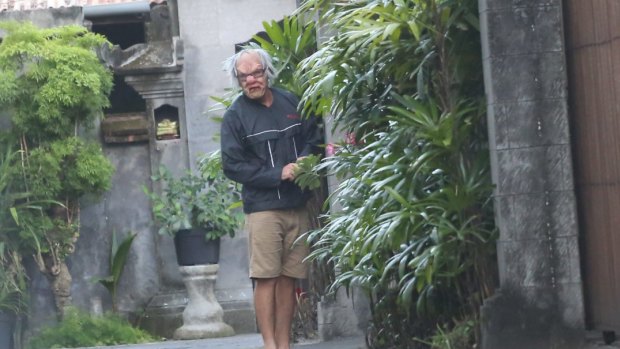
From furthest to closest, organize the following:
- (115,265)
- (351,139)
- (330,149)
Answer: (115,265)
(330,149)
(351,139)

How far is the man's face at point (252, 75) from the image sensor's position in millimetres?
8508

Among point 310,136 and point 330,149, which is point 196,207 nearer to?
point 330,149

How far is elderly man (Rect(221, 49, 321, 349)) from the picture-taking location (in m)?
8.41

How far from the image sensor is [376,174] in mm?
7461

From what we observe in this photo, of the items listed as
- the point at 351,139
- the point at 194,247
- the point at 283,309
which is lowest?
the point at 283,309

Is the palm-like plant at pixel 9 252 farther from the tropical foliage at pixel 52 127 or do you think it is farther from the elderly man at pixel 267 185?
the elderly man at pixel 267 185

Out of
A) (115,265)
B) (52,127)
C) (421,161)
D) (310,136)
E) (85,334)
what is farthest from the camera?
(115,265)

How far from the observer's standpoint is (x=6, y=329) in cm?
1489

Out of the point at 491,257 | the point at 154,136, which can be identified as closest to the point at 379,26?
the point at 491,257

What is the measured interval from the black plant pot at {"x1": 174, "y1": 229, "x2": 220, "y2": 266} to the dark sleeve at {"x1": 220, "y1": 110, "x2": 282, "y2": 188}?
6525 mm

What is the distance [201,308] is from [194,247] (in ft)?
2.14

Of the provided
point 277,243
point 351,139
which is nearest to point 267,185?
point 277,243

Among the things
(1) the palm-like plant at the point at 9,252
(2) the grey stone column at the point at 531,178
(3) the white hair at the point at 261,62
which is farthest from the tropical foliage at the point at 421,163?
(1) the palm-like plant at the point at 9,252

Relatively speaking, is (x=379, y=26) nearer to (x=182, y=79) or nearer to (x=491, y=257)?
(x=491, y=257)
